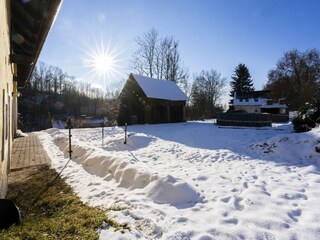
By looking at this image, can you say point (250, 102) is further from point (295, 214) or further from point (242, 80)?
point (295, 214)

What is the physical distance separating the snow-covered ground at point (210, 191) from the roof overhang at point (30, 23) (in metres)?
3.25

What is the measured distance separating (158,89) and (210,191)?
83.1ft

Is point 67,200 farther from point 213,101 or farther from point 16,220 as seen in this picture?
point 213,101

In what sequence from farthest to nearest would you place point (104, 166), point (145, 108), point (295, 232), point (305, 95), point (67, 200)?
point (305, 95) < point (145, 108) < point (104, 166) < point (67, 200) < point (295, 232)

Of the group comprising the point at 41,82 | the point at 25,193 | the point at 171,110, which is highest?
the point at 41,82

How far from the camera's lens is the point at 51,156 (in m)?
9.14

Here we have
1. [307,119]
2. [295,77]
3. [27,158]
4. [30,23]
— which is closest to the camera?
[30,23]

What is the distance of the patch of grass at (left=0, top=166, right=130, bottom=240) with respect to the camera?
303 cm

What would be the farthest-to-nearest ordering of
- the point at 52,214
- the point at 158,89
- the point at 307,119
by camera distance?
the point at 158,89 → the point at 307,119 → the point at 52,214

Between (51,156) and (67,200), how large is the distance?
5159 millimetres

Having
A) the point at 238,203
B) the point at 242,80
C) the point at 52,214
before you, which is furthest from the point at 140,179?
the point at 242,80

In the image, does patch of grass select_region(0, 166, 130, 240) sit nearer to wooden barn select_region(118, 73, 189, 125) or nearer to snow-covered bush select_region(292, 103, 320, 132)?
snow-covered bush select_region(292, 103, 320, 132)

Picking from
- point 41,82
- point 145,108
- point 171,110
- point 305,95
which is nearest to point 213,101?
point 305,95

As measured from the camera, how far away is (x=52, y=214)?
3.90 meters
